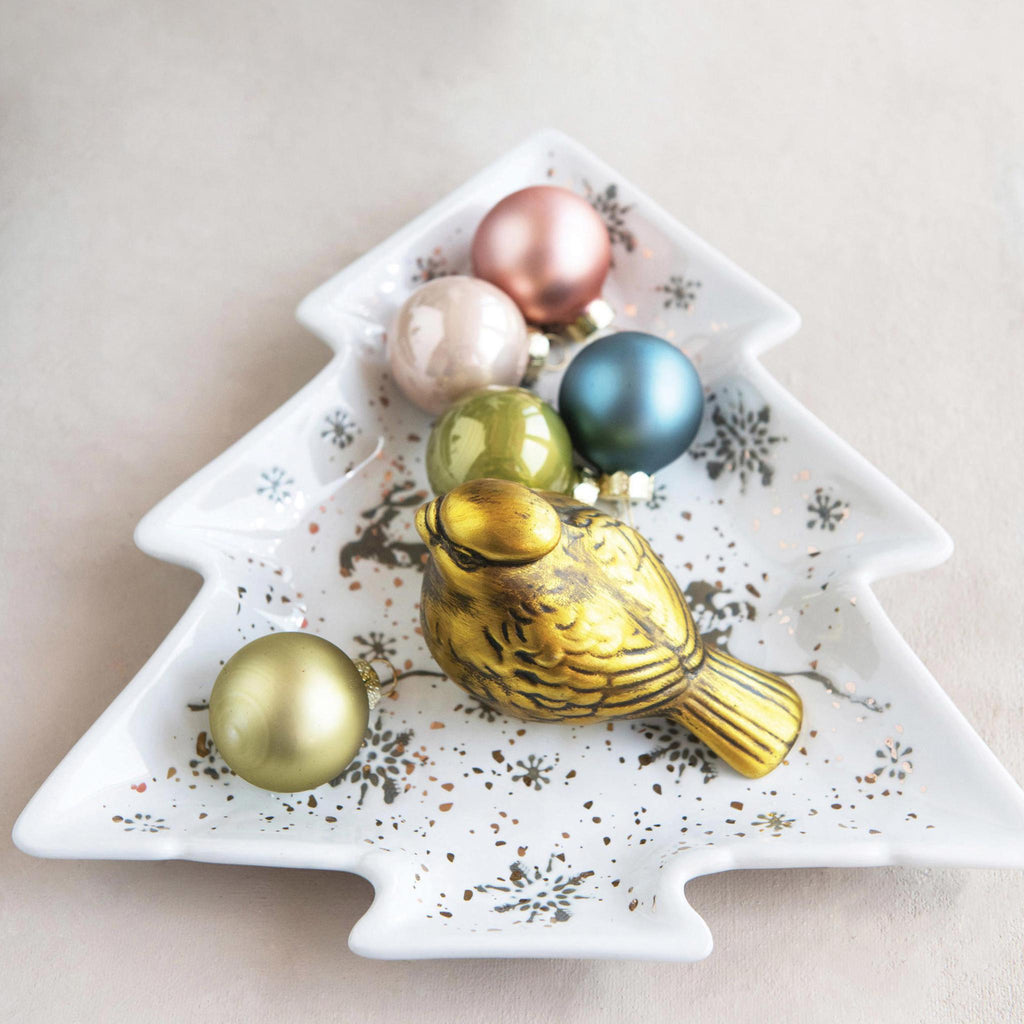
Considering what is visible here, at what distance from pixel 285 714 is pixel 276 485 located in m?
0.21

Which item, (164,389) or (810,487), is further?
(164,389)

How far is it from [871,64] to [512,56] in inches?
15.7

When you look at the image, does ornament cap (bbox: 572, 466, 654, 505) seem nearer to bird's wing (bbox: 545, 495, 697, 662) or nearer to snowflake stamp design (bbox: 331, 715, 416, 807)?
bird's wing (bbox: 545, 495, 697, 662)

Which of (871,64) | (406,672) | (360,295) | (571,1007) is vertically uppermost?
(871,64)

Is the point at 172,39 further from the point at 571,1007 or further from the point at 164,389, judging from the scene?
the point at 571,1007

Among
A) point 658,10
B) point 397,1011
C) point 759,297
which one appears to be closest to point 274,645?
point 397,1011

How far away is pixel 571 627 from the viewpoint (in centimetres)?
58

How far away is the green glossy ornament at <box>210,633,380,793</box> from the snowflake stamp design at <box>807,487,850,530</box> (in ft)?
1.16

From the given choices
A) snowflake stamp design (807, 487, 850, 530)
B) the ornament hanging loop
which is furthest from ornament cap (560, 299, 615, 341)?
the ornament hanging loop

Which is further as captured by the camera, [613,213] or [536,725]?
[613,213]

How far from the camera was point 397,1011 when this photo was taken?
608 millimetres

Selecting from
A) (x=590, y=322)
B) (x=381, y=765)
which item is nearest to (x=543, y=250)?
(x=590, y=322)

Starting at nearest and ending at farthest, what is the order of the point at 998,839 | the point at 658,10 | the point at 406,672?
the point at 998,839
the point at 406,672
the point at 658,10

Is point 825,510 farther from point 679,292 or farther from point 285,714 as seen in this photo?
point 285,714
